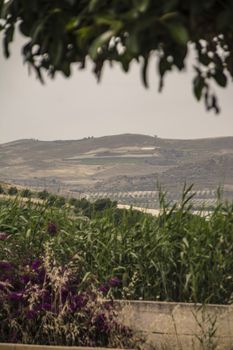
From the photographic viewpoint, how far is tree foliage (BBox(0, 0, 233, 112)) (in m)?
2.49

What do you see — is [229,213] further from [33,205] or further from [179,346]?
[33,205]

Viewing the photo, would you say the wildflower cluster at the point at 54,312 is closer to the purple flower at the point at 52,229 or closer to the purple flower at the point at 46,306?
the purple flower at the point at 46,306

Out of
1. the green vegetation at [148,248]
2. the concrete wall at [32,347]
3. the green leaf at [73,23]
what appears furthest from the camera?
the green vegetation at [148,248]

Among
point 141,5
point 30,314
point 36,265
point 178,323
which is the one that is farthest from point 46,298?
point 141,5

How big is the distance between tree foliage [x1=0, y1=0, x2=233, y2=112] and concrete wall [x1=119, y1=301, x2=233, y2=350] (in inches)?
144

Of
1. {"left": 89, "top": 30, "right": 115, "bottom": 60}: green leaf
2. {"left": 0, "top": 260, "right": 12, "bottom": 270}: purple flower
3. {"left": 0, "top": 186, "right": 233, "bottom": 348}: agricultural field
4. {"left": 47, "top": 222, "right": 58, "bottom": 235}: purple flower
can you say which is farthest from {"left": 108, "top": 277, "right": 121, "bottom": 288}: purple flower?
{"left": 89, "top": 30, "right": 115, "bottom": 60}: green leaf

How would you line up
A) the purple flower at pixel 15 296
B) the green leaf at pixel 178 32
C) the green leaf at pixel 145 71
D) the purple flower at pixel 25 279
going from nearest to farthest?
1. the green leaf at pixel 178 32
2. the green leaf at pixel 145 71
3. the purple flower at pixel 15 296
4. the purple flower at pixel 25 279

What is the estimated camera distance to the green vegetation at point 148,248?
7867mm

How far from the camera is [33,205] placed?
10.1m

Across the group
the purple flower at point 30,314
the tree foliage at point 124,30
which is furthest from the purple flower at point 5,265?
the tree foliage at point 124,30

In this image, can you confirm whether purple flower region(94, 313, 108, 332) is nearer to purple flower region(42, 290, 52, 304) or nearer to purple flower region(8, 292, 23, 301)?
purple flower region(42, 290, 52, 304)

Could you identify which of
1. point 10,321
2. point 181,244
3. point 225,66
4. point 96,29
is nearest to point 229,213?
point 181,244

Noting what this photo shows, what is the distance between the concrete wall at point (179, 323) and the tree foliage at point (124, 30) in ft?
12.0

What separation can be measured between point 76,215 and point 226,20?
7752 millimetres
